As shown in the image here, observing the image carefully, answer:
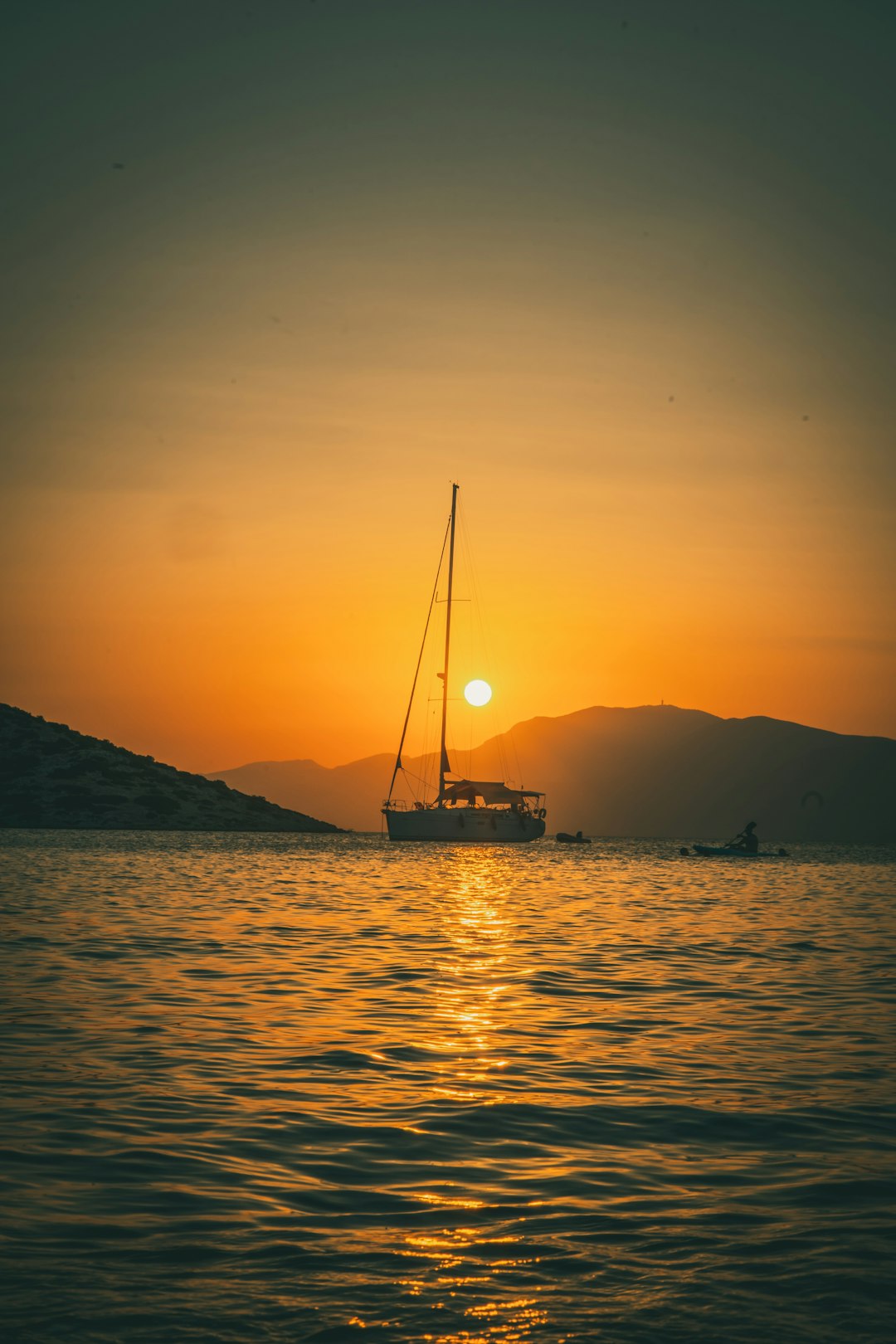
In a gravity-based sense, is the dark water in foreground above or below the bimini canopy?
below

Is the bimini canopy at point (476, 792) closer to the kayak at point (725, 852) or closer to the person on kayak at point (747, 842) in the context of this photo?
the kayak at point (725, 852)

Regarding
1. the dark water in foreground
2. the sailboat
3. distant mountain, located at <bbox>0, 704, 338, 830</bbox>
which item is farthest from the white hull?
the dark water in foreground

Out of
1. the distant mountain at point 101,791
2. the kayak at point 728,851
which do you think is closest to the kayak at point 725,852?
the kayak at point 728,851

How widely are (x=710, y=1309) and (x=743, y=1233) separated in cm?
152

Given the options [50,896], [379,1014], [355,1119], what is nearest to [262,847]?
[50,896]

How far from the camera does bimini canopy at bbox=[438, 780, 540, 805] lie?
112875 millimetres

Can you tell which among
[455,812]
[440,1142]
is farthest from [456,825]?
[440,1142]

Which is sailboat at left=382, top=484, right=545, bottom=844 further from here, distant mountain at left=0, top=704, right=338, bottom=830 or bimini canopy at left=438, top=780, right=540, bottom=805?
distant mountain at left=0, top=704, right=338, bottom=830

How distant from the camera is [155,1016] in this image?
1748cm

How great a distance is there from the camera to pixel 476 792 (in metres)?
114

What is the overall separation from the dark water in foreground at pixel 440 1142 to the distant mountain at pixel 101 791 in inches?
4571

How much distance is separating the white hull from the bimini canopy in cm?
115

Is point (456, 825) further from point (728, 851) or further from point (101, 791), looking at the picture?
point (101, 791)

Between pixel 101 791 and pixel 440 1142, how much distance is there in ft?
481
